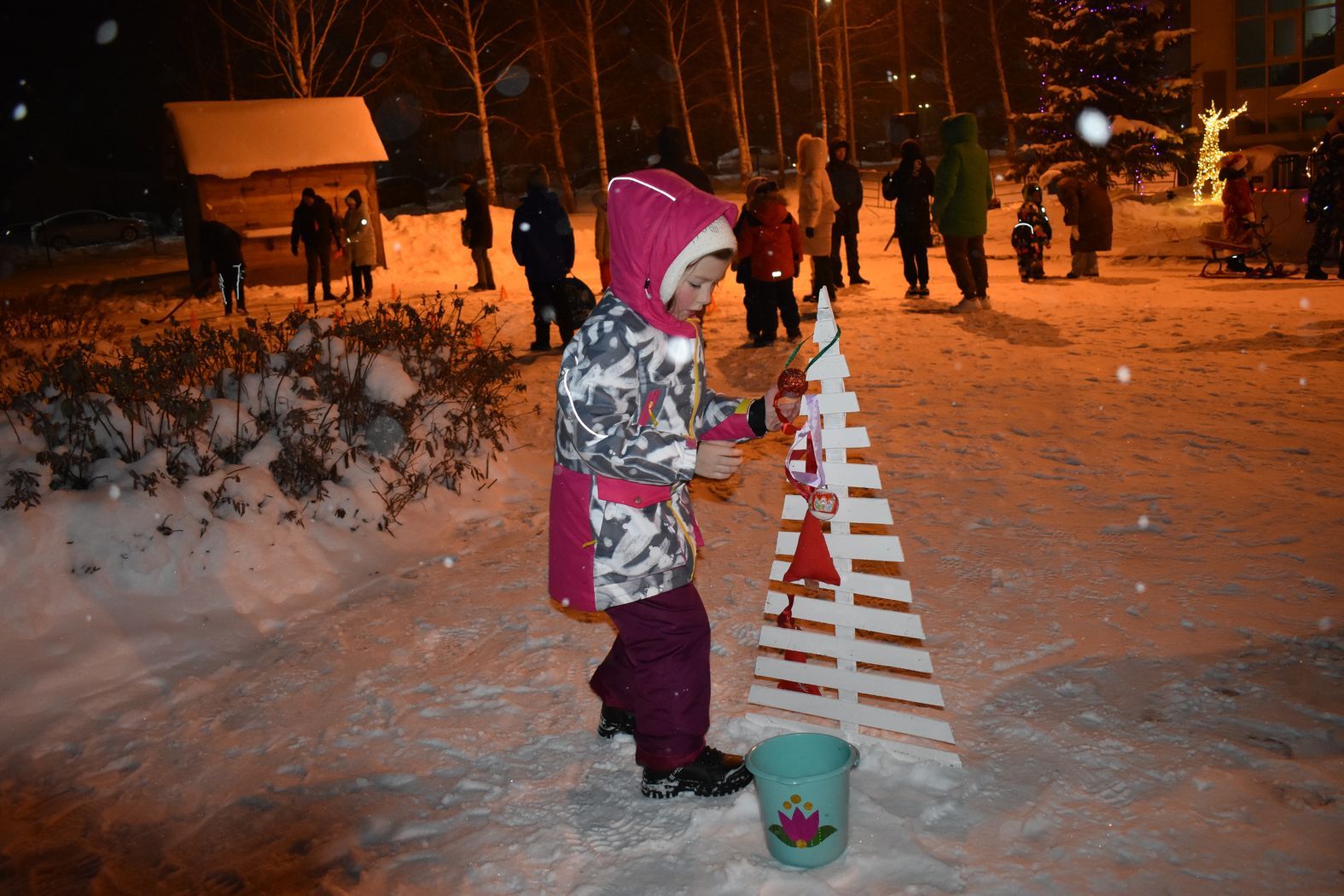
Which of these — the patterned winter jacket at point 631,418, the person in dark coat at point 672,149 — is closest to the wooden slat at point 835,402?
the patterned winter jacket at point 631,418

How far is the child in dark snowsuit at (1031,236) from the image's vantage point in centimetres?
1437

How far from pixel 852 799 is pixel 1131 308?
10211mm

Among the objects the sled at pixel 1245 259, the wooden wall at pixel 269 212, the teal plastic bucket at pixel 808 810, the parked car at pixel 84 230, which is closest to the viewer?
the teal plastic bucket at pixel 808 810

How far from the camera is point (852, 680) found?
351cm

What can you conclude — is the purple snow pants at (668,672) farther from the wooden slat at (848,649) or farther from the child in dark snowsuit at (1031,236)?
the child in dark snowsuit at (1031,236)

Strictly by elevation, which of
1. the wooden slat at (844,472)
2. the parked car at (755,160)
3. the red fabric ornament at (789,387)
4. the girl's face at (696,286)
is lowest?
the wooden slat at (844,472)

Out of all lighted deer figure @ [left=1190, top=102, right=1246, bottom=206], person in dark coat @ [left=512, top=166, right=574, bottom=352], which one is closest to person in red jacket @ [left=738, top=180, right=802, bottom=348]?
person in dark coat @ [left=512, top=166, right=574, bottom=352]

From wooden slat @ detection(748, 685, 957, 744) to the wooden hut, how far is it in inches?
646

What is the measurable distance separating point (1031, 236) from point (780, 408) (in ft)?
41.5

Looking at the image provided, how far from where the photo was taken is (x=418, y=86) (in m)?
33.1

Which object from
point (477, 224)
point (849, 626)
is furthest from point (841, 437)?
point (477, 224)

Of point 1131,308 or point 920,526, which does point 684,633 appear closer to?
point 920,526

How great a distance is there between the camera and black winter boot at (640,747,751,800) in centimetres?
337

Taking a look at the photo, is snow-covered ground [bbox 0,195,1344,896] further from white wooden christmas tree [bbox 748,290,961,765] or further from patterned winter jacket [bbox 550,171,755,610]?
patterned winter jacket [bbox 550,171,755,610]
